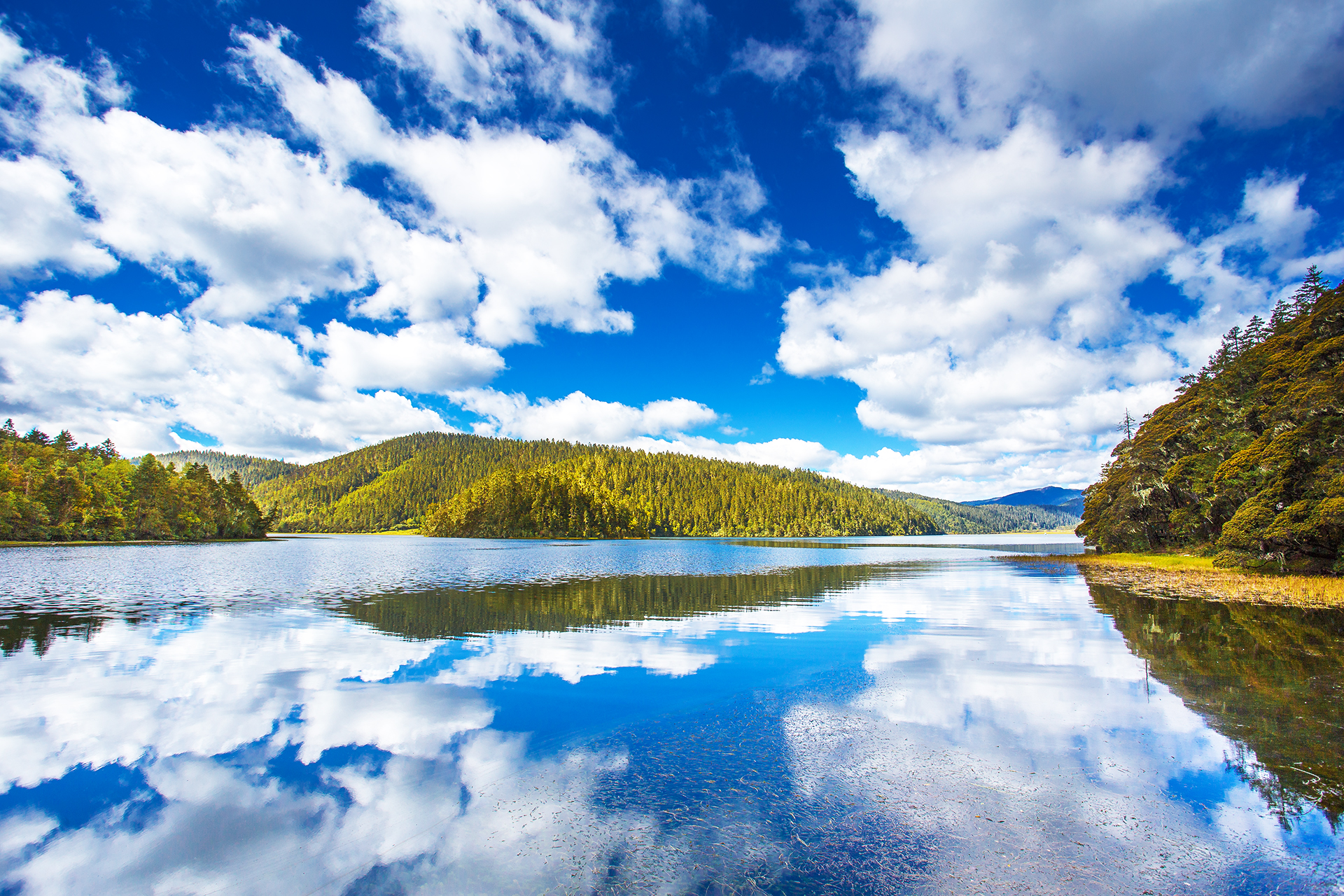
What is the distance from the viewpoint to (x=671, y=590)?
131 ft

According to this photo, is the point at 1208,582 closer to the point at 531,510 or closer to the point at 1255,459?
the point at 1255,459

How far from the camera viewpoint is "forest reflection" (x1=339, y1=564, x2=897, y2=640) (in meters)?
26.1

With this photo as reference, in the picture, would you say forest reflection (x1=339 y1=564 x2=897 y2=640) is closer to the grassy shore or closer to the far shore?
the grassy shore

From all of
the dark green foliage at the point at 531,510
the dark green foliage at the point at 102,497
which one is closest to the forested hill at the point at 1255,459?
the dark green foliage at the point at 531,510

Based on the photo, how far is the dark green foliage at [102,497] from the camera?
307 ft

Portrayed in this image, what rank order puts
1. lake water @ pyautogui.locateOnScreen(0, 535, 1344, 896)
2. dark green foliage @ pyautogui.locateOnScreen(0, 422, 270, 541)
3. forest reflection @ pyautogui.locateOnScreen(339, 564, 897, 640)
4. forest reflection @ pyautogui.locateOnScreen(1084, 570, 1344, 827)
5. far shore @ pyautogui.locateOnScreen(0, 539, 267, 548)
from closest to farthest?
lake water @ pyautogui.locateOnScreen(0, 535, 1344, 896) < forest reflection @ pyautogui.locateOnScreen(1084, 570, 1344, 827) < forest reflection @ pyautogui.locateOnScreen(339, 564, 897, 640) < far shore @ pyautogui.locateOnScreen(0, 539, 267, 548) < dark green foliage @ pyautogui.locateOnScreen(0, 422, 270, 541)

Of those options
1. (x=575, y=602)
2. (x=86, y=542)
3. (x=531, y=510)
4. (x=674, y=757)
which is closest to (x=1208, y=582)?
(x=575, y=602)

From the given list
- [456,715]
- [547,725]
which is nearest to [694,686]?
[547,725]

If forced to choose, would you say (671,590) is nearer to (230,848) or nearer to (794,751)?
(794,751)

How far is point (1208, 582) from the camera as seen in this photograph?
3841cm

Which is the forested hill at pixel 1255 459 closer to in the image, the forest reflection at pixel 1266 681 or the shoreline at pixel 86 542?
the forest reflection at pixel 1266 681

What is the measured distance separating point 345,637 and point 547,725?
550 inches

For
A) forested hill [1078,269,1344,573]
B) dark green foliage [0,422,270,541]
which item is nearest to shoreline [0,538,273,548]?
dark green foliage [0,422,270,541]

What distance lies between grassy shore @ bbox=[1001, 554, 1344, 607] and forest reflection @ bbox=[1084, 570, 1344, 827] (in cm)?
319
